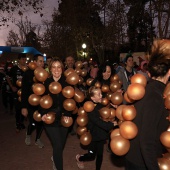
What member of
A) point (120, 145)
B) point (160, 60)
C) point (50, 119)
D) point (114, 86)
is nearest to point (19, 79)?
point (114, 86)

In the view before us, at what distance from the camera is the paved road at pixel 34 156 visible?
4901 millimetres

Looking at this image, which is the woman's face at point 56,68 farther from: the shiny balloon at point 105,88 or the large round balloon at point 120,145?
the large round balloon at point 120,145

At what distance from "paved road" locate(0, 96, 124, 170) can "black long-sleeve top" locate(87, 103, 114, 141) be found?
969mm

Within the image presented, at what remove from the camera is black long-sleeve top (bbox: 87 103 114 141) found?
3.94m

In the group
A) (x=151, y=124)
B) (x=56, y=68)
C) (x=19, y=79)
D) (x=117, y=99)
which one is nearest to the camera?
(x=151, y=124)

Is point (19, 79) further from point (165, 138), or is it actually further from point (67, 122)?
point (165, 138)

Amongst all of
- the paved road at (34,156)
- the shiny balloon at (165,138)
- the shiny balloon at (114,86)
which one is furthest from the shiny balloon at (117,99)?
the shiny balloon at (165,138)

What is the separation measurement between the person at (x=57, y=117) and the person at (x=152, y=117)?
1.61m

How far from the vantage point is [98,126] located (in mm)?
4039

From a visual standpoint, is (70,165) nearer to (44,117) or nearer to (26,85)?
(44,117)

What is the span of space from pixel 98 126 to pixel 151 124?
1.88m

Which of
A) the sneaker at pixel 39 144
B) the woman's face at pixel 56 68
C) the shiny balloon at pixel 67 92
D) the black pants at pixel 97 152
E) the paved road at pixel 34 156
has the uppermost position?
the woman's face at pixel 56 68

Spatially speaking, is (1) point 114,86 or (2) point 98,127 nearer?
(2) point 98,127

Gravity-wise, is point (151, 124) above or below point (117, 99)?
above
